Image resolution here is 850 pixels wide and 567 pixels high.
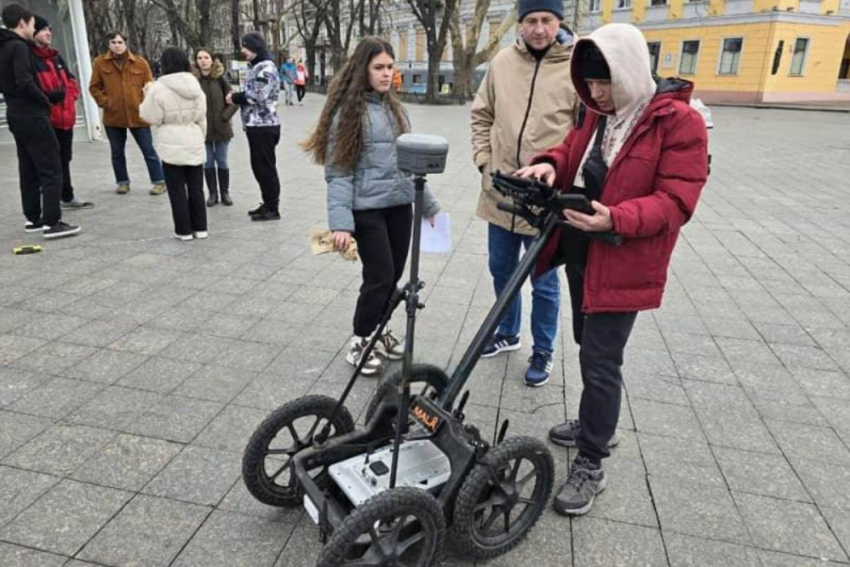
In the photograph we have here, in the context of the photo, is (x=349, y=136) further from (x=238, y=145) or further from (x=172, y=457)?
(x=238, y=145)

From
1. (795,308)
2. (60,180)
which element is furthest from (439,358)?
(60,180)

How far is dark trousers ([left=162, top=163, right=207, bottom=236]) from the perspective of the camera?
19.4 feet

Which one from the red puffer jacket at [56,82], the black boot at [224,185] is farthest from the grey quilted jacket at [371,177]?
the black boot at [224,185]

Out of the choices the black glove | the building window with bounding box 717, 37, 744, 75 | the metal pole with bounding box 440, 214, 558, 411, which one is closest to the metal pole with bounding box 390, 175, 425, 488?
the metal pole with bounding box 440, 214, 558, 411

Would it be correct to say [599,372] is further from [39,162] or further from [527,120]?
[39,162]

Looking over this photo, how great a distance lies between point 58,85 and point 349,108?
4309mm

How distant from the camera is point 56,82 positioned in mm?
5906

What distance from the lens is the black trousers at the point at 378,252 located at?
3338 mm

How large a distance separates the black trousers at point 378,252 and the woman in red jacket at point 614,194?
1028mm

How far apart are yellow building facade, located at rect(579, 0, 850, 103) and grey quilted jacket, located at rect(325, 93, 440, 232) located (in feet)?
101

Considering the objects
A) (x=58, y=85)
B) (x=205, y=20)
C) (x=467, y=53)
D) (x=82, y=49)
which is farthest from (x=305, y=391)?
(x=467, y=53)

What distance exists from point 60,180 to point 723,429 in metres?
5.78

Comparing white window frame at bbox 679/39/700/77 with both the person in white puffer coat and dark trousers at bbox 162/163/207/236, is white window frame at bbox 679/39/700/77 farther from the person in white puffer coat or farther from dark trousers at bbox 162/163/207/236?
dark trousers at bbox 162/163/207/236

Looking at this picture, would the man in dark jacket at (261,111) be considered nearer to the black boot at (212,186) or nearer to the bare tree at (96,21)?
the black boot at (212,186)
